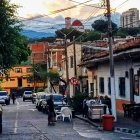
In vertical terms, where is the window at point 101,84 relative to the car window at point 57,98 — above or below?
above

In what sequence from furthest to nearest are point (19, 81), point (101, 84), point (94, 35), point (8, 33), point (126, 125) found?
point (19, 81) → point (94, 35) → point (101, 84) → point (126, 125) → point (8, 33)

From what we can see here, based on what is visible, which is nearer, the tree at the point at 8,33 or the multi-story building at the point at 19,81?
the tree at the point at 8,33

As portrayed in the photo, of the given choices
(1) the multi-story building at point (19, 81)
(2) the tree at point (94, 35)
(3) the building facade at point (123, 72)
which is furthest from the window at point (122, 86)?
(1) the multi-story building at point (19, 81)

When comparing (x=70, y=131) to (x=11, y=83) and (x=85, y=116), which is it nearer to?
(x=85, y=116)

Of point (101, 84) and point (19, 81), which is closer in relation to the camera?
point (101, 84)

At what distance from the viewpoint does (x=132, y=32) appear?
81.9 meters

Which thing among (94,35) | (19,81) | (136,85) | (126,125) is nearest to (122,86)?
(136,85)

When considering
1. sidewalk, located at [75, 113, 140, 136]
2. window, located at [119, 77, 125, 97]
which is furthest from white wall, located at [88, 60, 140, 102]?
sidewalk, located at [75, 113, 140, 136]

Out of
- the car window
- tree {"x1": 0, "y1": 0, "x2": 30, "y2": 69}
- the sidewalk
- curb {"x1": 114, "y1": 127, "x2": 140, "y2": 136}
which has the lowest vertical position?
curb {"x1": 114, "y1": 127, "x2": 140, "y2": 136}

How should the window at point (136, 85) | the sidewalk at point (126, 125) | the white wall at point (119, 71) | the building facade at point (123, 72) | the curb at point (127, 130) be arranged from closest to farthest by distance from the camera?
the curb at point (127, 130) < the sidewalk at point (126, 125) < the building facade at point (123, 72) < the window at point (136, 85) < the white wall at point (119, 71)

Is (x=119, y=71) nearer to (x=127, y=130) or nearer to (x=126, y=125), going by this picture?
(x=126, y=125)

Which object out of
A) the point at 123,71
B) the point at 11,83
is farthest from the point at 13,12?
the point at 11,83

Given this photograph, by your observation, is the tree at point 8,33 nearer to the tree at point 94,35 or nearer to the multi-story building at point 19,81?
the tree at point 94,35

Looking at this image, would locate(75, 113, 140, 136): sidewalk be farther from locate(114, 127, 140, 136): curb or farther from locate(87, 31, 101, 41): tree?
locate(87, 31, 101, 41): tree
